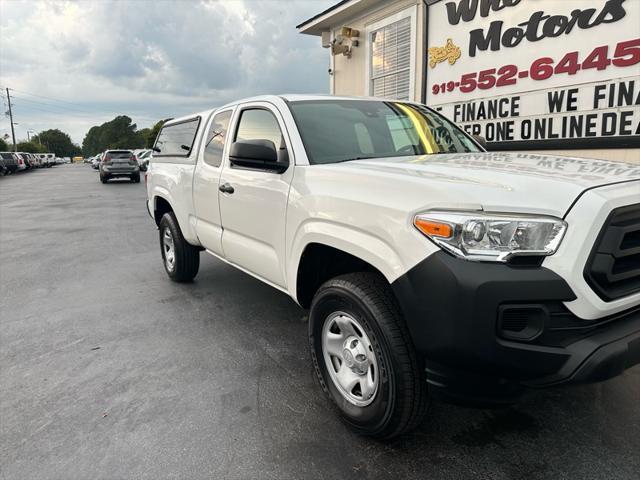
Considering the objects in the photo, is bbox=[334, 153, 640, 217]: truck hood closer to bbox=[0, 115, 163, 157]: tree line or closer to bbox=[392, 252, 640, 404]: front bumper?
bbox=[392, 252, 640, 404]: front bumper

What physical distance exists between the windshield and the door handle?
0.80m

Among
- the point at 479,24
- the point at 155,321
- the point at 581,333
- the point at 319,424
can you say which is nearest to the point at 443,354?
the point at 581,333

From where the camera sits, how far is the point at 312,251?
2.90 meters

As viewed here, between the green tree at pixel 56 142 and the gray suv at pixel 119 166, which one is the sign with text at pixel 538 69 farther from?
the green tree at pixel 56 142

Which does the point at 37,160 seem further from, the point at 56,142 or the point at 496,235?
the point at 56,142

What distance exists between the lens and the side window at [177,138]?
4.83 metres

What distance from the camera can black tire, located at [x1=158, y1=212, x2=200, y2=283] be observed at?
512cm

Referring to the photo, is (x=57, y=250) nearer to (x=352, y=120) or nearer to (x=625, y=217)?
(x=352, y=120)

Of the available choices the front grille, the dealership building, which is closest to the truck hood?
the front grille

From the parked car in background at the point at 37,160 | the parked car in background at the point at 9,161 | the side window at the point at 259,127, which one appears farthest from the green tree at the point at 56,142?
the side window at the point at 259,127

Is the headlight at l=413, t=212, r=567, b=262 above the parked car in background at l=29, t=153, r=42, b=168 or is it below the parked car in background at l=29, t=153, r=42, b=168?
above

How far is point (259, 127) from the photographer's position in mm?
3652

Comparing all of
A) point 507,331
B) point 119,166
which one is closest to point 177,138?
point 507,331

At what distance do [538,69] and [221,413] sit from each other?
6560 millimetres
